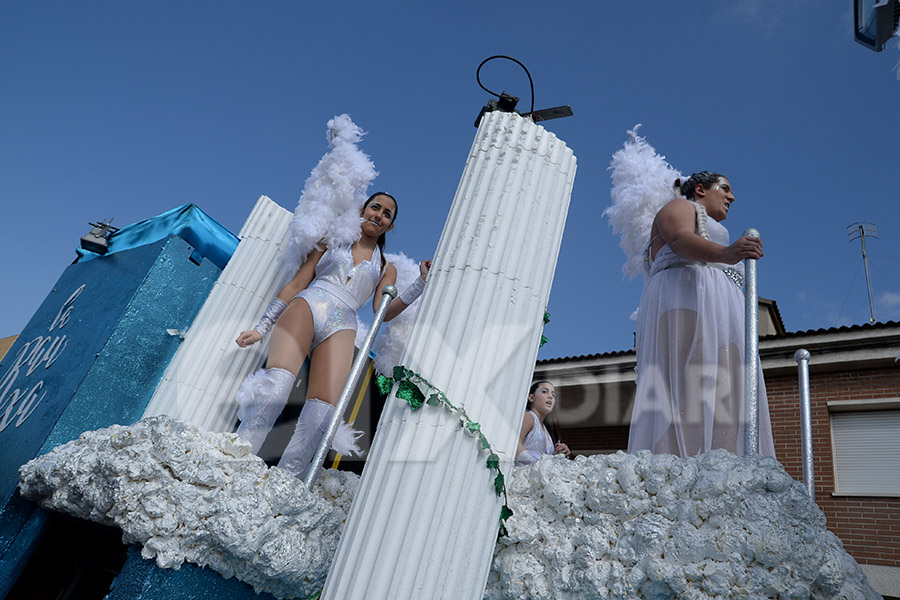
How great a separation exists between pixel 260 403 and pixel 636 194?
232 cm

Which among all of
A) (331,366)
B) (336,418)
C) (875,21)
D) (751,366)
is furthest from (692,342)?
(331,366)

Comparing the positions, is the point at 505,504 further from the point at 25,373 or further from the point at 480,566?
the point at 25,373

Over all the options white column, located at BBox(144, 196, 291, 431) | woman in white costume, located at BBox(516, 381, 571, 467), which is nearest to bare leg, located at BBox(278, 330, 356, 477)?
white column, located at BBox(144, 196, 291, 431)

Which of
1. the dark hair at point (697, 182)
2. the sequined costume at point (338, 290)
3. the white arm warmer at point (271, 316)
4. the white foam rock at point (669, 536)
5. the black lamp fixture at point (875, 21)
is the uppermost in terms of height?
the black lamp fixture at point (875, 21)

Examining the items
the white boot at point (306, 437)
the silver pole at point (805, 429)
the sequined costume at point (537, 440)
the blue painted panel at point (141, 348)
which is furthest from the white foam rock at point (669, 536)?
the blue painted panel at point (141, 348)

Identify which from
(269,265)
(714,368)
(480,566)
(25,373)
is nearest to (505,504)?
(480,566)

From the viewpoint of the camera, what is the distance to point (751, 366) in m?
2.21

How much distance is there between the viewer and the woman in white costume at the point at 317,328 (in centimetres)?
303

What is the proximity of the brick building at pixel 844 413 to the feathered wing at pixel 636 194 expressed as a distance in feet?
12.9

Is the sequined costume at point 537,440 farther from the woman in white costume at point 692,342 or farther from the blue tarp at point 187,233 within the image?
the blue tarp at point 187,233

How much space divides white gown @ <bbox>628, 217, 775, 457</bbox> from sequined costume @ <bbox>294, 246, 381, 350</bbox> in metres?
1.62

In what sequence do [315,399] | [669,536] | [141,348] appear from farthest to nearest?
[141,348] < [315,399] < [669,536]

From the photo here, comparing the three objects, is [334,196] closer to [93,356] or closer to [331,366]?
[331,366]

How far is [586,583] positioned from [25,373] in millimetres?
3839
